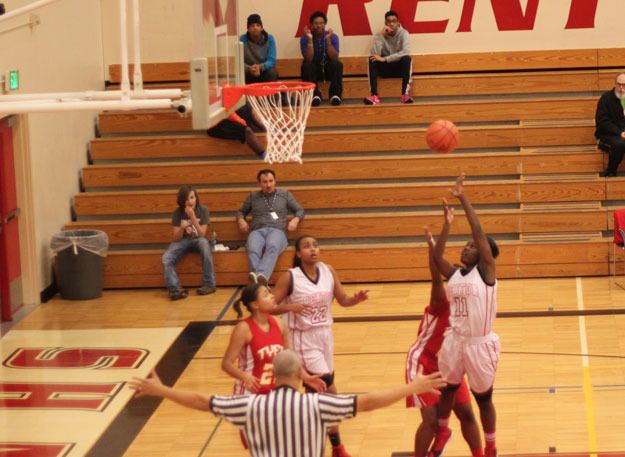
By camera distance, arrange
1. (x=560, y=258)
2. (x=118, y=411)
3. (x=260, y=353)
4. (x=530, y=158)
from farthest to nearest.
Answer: (x=530, y=158)
(x=560, y=258)
(x=118, y=411)
(x=260, y=353)

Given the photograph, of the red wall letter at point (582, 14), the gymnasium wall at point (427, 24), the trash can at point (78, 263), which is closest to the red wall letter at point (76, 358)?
the trash can at point (78, 263)

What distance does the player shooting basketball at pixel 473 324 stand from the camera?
7.41 metres

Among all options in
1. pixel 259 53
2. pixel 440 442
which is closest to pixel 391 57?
pixel 259 53

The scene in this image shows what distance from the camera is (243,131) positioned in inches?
568

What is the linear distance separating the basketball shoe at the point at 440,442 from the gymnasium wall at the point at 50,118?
6.80 meters

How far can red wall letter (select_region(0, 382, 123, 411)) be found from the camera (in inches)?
383

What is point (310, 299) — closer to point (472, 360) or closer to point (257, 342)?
point (257, 342)

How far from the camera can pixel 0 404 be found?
981cm

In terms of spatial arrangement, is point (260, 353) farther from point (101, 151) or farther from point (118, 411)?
point (101, 151)

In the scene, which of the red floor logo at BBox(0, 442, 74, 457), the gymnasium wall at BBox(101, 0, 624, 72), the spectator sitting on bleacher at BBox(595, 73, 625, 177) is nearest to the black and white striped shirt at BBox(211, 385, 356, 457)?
the red floor logo at BBox(0, 442, 74, 457)

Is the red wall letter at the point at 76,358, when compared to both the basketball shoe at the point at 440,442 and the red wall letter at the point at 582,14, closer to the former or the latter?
the basketball shoe at the point at 440,442

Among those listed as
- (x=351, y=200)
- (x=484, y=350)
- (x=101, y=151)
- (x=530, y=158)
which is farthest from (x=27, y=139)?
(x=484, y=350)

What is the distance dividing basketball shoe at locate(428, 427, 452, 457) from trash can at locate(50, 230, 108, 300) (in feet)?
21.7

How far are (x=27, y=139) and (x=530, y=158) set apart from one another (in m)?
6.08
